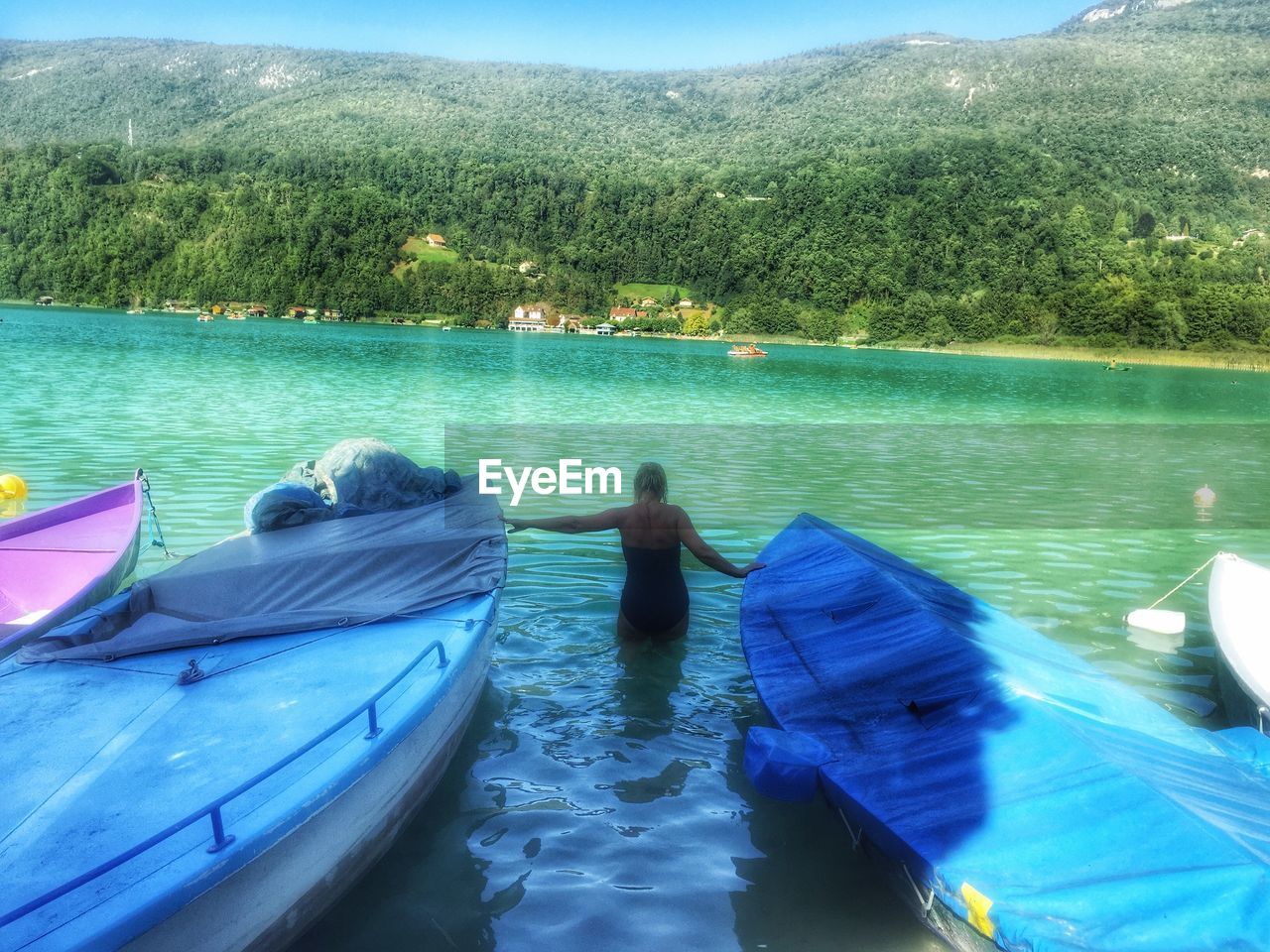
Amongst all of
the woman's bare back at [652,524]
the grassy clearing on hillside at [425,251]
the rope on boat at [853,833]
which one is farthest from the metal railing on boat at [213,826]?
the grassy clearing on hillside at [425,251]

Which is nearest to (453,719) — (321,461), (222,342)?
(321,461)

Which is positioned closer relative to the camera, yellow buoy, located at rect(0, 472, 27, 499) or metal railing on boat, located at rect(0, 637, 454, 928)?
metal railing on boat, located at rect(0, 637, 454, 928)

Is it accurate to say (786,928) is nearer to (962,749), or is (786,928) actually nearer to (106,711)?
(962,749)

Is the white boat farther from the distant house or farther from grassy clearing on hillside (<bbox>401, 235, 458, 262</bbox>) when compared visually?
grassy clearing on hillside (<bbox>401, 235, 458, 262</bbox>)

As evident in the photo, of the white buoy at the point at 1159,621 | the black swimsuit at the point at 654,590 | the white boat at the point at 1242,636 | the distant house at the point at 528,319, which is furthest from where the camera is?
the distant house at the point at 528,319

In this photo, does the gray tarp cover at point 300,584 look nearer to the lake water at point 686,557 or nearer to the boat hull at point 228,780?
the boat hull at point 228,780

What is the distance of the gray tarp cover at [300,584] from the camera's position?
6.14 meters

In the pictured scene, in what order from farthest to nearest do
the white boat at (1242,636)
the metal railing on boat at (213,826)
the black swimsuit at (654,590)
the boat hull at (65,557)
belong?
the boat hull at (65,557)
the black swimsuit at (654,590)
the white boat at (1242,636)
the metal railing on boat at (213,826)

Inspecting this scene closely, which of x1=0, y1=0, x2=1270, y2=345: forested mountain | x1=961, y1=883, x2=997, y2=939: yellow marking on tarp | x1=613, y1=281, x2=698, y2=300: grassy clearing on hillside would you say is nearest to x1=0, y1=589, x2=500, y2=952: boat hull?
x1=961, y1=883, x2=997, y2=939: yellow marking on tarp

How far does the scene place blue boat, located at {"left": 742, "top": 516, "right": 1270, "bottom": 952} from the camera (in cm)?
399

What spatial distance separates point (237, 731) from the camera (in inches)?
197

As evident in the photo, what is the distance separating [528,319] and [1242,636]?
142 m

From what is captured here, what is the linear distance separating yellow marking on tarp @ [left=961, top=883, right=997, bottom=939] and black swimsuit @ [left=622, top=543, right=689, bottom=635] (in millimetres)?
4313

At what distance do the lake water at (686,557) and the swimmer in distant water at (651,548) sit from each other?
1.36 feet
